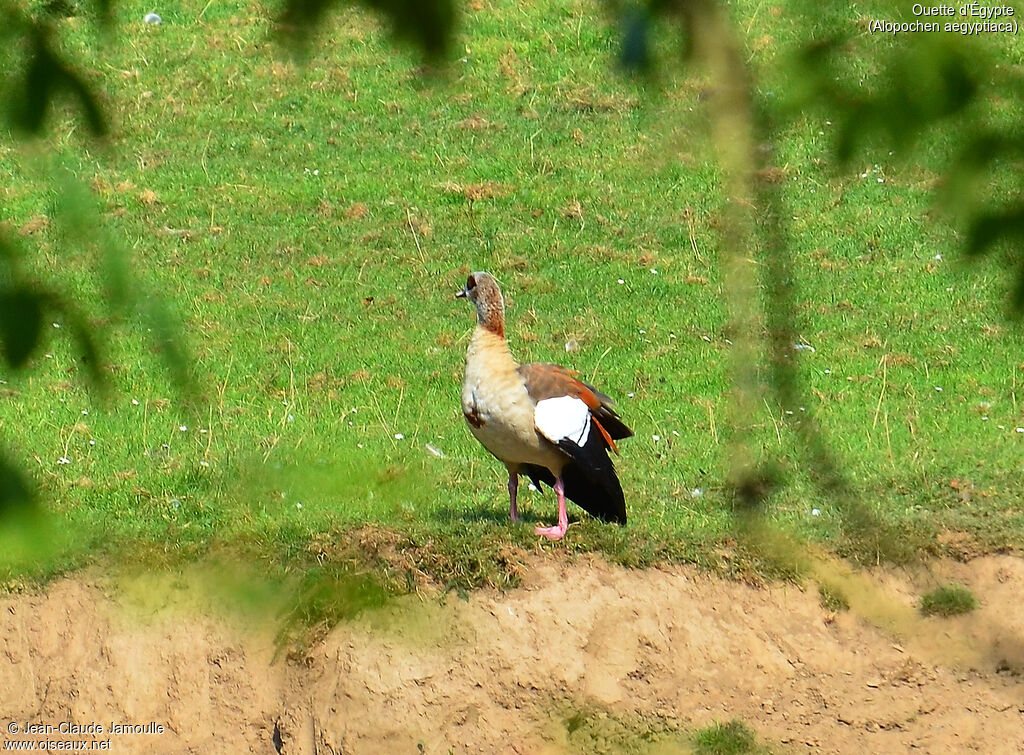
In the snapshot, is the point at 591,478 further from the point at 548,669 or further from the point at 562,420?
the point at 548,669

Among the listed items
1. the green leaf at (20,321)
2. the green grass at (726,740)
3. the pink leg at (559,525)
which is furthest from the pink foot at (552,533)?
the green leaf at (20,321)

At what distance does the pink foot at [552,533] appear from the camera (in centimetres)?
635

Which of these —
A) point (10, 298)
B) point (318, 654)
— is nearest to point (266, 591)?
point (10, 298)

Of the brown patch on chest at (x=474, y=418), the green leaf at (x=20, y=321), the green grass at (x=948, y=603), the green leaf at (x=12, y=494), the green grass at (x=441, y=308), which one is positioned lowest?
the green grass at (x=441, y=308)

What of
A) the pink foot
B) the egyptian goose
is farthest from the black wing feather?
the pink foot

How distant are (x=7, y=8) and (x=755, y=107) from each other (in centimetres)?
137

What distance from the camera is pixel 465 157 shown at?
12.3 meters

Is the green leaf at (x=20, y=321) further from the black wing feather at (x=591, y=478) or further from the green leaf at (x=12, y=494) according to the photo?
the black wing feather at (x=591, y=478)

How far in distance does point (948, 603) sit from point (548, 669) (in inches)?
70.3

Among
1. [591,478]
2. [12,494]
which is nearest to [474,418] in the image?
[591,478]

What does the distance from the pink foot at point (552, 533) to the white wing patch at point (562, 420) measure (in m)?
0.44

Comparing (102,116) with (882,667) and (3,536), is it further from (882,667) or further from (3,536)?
(882,667)

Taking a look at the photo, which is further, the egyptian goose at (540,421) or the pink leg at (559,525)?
the pink leg at (559,525)

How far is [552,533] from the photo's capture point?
6363 millimetres
